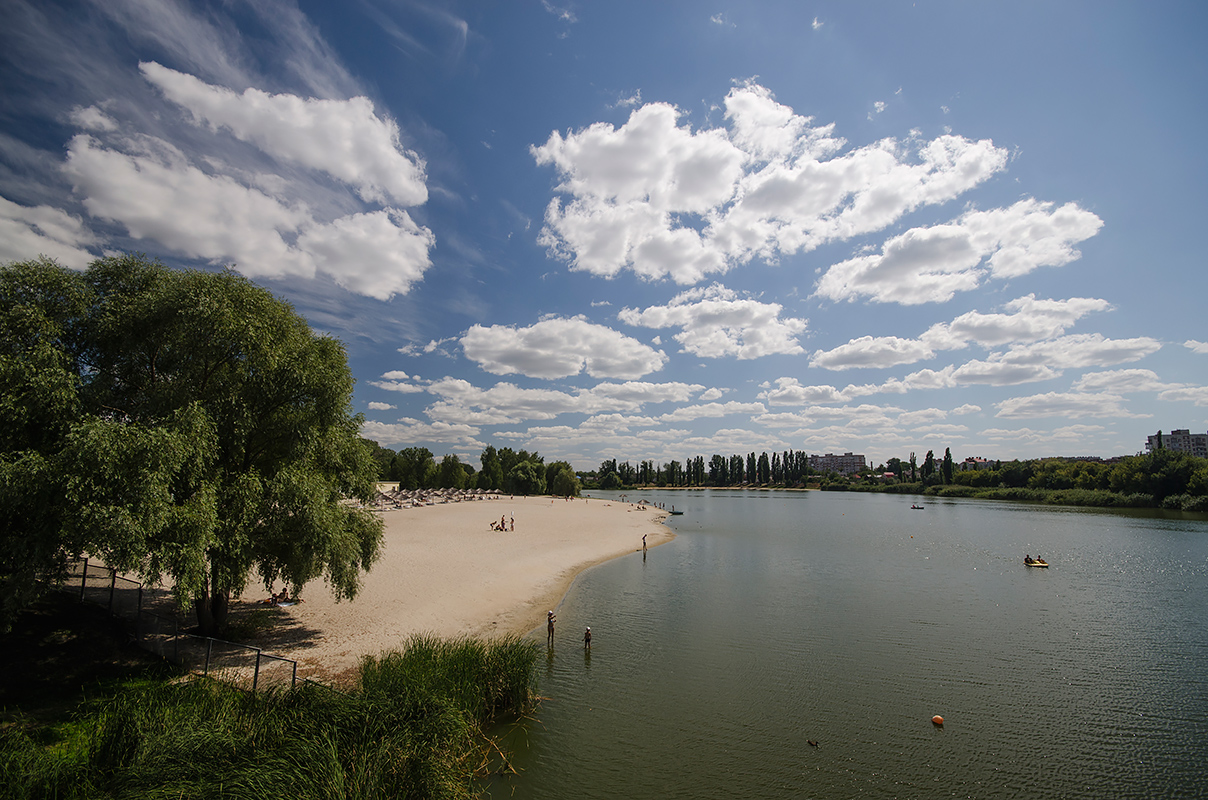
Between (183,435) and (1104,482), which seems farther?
(1104,482)

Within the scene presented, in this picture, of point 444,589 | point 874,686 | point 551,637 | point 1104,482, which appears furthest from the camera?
point 1104,482

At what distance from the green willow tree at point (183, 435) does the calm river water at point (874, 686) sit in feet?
34.4

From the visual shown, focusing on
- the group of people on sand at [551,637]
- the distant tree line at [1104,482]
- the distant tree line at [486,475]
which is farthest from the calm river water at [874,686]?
the distant tree line at [486,475]

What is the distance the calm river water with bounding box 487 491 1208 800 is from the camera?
14.2 meters

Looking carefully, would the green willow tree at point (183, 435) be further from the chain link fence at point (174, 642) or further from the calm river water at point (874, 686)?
the calm river water at point (874, 686)

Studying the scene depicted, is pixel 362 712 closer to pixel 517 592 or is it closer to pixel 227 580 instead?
pixel 227 580

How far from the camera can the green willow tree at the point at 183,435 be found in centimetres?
1238

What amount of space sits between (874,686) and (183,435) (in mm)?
25421

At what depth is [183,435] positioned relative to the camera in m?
13.9

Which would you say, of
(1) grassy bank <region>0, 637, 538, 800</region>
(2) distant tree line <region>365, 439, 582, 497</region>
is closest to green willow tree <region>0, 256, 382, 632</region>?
(1) grassy bank <region>0, 637, 538, 800</region>

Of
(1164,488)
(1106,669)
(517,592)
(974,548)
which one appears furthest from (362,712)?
(1164,488)

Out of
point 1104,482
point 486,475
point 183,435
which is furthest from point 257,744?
point 1104,482

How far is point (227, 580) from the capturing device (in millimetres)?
16484

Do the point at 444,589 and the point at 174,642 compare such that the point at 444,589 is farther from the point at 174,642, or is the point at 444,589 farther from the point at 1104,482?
the point at 1104,482
